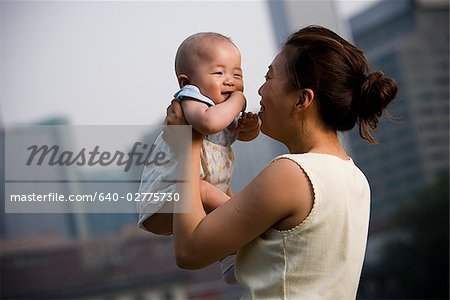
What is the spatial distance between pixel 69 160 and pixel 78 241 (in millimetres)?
22133

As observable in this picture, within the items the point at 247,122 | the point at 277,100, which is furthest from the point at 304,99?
the point at 247,122

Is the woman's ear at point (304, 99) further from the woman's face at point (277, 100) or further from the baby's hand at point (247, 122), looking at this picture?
the baby's hand at point (247, 122)

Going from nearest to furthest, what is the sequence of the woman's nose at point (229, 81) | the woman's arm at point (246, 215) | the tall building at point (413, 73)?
the woman's arm at point (246, 215) → the woman's nose at point (229, 81) → the tall building at point (413, 73)

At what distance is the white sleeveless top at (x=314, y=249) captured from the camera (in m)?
0.94

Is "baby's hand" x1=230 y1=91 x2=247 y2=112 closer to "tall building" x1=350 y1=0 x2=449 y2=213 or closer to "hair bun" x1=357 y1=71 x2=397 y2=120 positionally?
"hair bun" x1=357 y1=71 x2=397 y2=120

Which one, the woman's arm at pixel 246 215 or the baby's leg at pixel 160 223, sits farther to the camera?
the baby's leg at pixel 160 223

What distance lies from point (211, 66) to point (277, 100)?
96 mm

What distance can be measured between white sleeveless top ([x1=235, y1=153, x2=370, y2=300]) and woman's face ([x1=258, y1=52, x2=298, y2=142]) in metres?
0.06

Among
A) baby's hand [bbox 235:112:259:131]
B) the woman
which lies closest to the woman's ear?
the woman

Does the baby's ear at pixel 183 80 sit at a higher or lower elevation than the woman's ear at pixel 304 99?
higher

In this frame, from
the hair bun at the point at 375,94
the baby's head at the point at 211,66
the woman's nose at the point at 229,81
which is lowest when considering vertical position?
the hair bun at the point at 375,94

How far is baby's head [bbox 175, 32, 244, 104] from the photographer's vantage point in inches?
40.2

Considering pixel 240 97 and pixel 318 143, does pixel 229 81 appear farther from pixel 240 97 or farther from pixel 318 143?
pixel 318 143

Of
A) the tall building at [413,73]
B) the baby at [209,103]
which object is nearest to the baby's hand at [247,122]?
the baby at [209,103]
